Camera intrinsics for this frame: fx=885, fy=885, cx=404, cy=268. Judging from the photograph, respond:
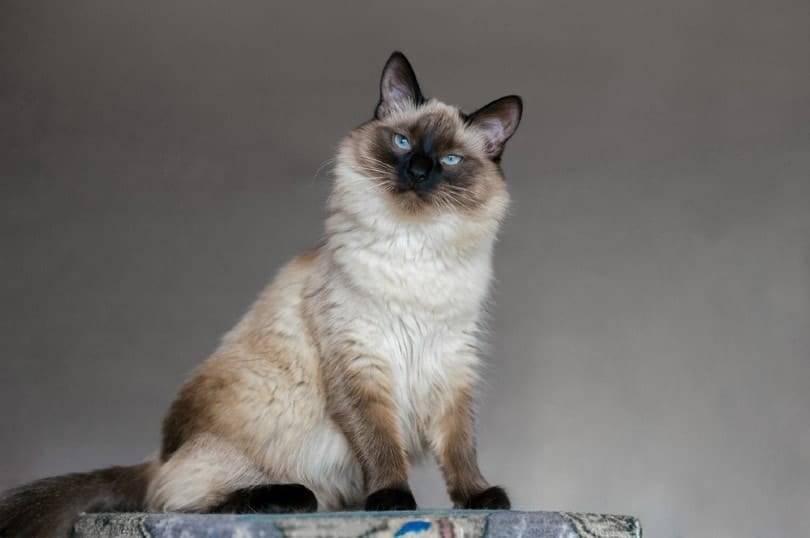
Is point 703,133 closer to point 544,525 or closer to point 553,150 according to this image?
point 553,150

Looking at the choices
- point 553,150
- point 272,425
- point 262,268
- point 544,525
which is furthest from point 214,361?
point 553,150

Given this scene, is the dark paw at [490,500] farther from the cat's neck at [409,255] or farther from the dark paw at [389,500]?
the cat's neck at [409,255]

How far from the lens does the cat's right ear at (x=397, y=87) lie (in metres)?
2.29

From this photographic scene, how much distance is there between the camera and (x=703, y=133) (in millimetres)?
4410

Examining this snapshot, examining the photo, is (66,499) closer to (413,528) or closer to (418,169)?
(413,528)

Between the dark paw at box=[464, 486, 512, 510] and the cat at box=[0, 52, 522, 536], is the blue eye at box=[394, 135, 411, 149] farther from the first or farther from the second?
the dark paw at box=[464, 486, 512, 510]

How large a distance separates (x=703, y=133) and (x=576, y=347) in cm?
124

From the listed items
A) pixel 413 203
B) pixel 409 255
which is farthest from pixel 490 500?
pixel 413 203

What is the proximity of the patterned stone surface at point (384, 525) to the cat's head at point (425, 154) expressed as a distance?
783 mm

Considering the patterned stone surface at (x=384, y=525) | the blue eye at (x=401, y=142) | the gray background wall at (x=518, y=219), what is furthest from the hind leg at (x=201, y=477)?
the gray background wall at (x=518, y=219)

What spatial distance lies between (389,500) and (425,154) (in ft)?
2.74

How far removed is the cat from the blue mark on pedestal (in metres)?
0.33

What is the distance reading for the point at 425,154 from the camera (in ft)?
7.09

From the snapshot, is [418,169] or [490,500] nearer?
[490,500]
